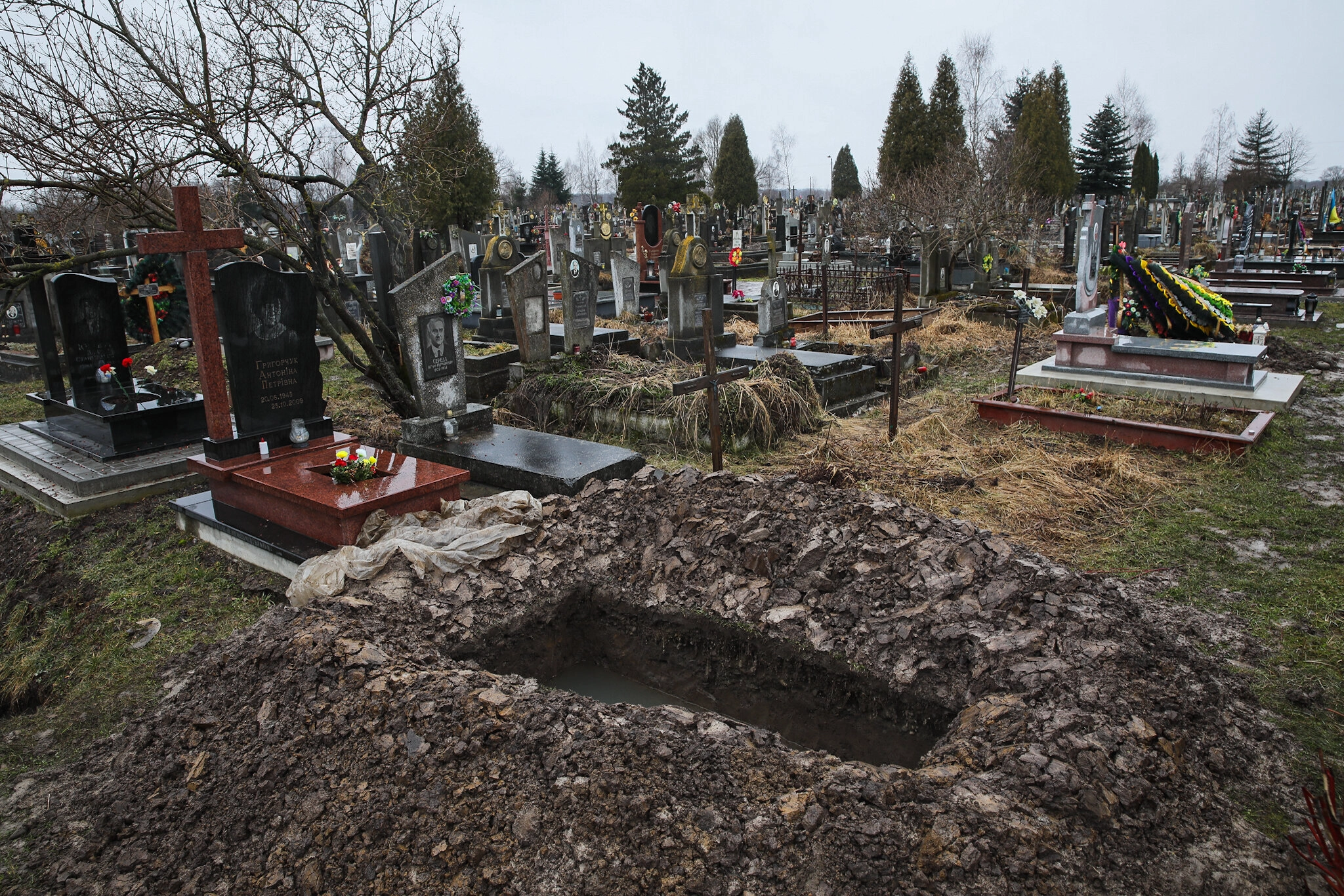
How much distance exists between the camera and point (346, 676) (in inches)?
152

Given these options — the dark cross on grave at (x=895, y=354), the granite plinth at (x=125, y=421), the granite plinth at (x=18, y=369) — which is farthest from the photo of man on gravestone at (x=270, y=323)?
the granite plinth at (x=18, y=369)

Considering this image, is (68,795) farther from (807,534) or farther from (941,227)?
(941,227)

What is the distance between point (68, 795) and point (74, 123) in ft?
17.9

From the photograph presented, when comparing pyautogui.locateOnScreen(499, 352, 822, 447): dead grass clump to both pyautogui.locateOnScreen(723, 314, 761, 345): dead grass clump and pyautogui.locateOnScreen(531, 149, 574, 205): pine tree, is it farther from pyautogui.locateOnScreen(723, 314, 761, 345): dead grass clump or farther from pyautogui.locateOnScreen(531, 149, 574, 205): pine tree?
pyautogui.locateOnScreen(531, 149, 574, 205): pine tree

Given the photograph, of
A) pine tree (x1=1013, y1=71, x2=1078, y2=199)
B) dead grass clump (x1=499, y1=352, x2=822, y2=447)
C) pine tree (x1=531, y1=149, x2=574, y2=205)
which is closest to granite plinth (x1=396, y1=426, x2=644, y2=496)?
dead grass clump (x1=499, y1=352, x2=822, y2=447)

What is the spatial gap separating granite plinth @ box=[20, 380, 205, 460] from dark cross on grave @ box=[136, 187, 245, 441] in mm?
1816

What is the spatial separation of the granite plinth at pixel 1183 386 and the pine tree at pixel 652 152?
3602 cm

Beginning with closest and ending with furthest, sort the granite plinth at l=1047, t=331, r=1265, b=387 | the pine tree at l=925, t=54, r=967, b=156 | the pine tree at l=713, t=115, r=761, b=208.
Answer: the granite plinth at l=1047, t=331, r=1265, b=387
the pine tree at l=925, t=54, r=967, b=156
the pine tree at l=713, t=115, r=761, b=208

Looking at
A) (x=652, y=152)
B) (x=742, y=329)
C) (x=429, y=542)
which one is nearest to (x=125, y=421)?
(x=429, y=542)

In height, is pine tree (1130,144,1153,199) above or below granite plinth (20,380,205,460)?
above

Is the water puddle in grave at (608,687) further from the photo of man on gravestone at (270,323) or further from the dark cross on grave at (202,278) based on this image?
the photo of man on gravestone at (270,323)

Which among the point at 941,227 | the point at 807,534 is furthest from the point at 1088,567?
the point at 941,227

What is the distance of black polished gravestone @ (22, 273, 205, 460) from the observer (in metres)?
8.22

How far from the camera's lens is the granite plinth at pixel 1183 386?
8875 millimetres
